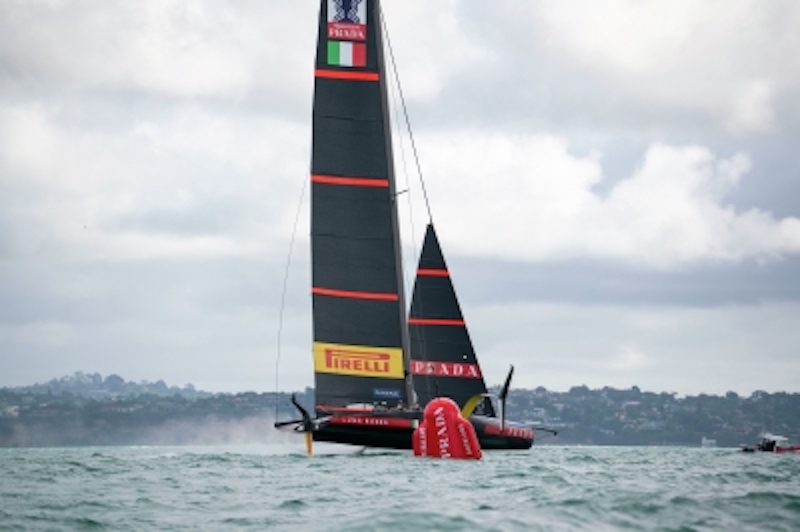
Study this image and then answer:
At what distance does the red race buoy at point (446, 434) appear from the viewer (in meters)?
39.7

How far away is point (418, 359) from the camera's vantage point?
54.2 m

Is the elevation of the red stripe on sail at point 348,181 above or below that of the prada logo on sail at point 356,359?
above

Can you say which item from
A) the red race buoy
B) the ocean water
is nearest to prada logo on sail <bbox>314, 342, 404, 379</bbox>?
the red race buoy

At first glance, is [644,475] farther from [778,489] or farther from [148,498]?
[148,498]

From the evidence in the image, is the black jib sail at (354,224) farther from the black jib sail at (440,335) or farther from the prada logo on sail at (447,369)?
the black jib sail at (440,335)

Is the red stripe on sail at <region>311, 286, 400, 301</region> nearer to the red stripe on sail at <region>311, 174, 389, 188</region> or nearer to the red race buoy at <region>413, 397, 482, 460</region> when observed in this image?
the red stripe on sail at <region>311, 174, 389, 188</region>

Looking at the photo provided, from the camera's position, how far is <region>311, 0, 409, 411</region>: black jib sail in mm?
46688

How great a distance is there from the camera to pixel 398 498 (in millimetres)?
26844

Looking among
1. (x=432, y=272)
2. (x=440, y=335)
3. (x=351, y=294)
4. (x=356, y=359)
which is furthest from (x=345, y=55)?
(x=440, y=335)

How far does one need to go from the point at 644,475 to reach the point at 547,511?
1202cm

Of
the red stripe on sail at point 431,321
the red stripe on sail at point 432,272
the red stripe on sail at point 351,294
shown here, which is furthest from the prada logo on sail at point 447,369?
the red stripe on sail at point 351,294

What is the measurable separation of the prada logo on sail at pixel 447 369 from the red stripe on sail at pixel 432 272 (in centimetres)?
325

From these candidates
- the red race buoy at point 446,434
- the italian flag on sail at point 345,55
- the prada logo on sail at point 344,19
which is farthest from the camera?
the prada logo on sail at point 344,19

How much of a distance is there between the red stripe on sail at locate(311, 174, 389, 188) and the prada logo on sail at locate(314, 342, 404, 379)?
5096mm
